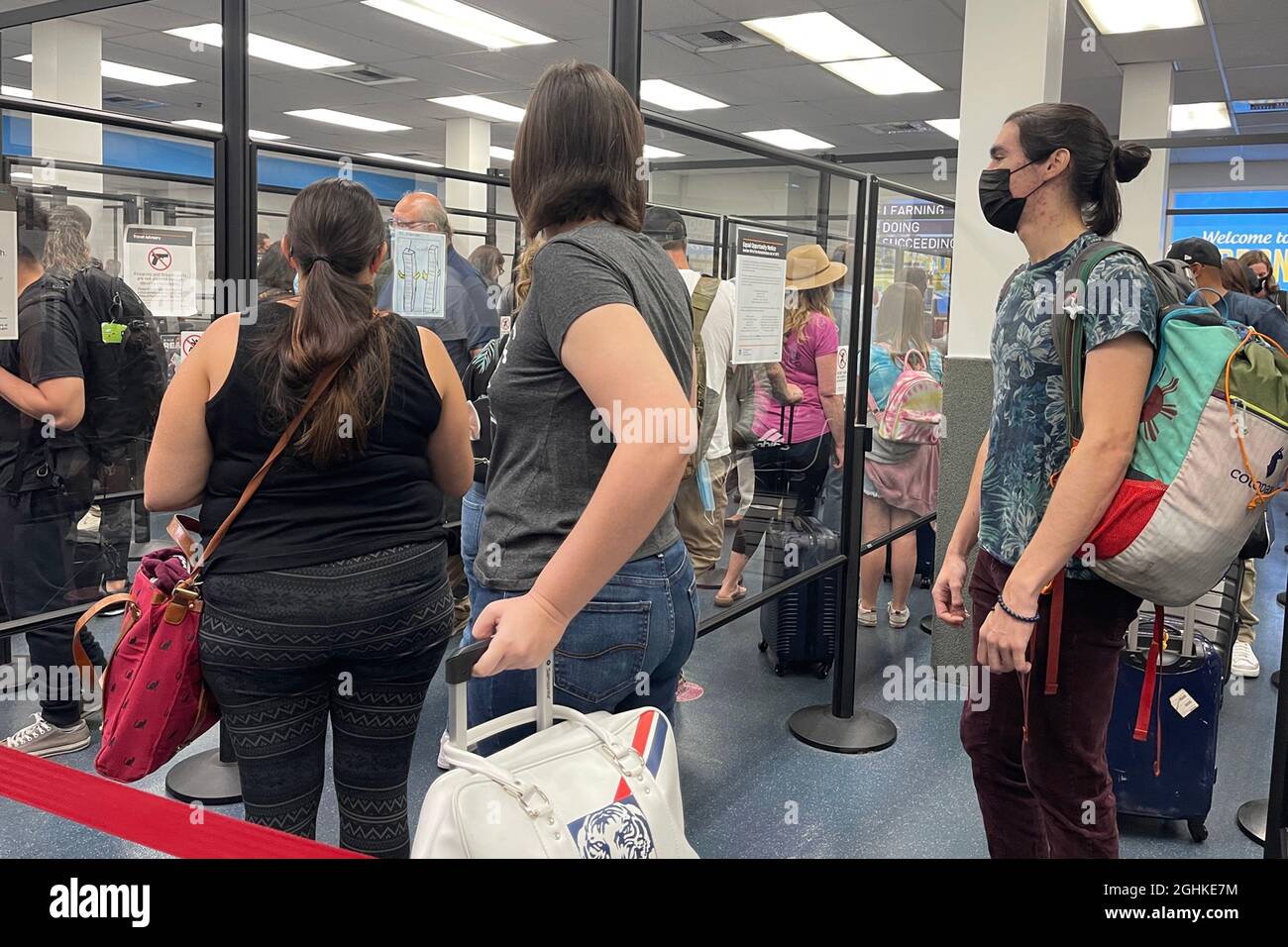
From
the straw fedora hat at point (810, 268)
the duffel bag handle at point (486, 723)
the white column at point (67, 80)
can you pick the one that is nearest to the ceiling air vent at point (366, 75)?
the white column at point (67, 80)

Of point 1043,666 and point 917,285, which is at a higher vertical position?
point 917,285

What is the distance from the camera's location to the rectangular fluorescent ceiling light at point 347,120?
10.7 meters

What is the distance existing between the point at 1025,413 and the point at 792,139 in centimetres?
1044

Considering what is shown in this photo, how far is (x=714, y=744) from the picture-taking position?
315 centimetres

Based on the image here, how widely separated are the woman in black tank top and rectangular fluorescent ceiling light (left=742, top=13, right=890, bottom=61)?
5922 mm

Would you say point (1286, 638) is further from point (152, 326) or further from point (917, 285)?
point (152, 326)

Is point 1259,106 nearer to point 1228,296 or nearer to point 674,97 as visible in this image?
point 674,97

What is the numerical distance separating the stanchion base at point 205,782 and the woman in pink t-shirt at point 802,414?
5.05ft

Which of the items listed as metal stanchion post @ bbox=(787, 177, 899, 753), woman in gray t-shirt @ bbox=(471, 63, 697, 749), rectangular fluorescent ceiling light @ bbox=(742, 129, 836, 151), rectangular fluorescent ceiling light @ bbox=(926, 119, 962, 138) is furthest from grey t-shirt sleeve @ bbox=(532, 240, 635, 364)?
rectangular fluorescent ceiling light @ bbox=(742, 129, 836, 151)

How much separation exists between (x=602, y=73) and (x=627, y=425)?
1.45 ft

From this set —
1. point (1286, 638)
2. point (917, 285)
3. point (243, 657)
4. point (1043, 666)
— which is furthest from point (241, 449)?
point (917, 285)
